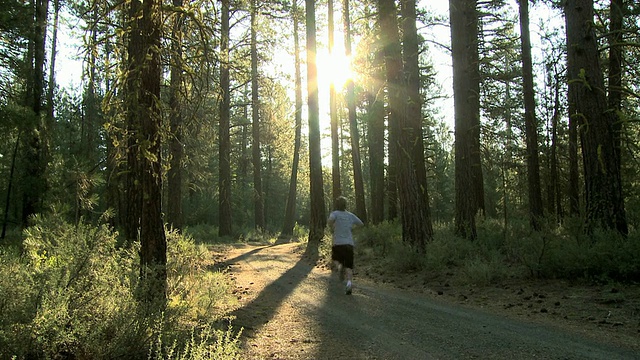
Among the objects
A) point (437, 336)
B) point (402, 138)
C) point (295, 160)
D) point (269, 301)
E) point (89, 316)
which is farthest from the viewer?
point (295, 160)

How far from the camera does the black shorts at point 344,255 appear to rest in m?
8.76

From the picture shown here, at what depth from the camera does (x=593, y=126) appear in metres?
8.73

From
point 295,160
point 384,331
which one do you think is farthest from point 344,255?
point 295,160

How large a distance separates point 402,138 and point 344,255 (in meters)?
3.87

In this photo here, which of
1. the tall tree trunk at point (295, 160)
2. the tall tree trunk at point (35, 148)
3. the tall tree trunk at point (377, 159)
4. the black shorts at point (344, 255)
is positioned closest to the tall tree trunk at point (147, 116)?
the black shorts at point (344, 255)

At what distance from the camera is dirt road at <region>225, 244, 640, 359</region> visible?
4656mm

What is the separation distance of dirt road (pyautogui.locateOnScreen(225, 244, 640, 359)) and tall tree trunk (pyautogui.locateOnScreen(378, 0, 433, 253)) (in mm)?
2718

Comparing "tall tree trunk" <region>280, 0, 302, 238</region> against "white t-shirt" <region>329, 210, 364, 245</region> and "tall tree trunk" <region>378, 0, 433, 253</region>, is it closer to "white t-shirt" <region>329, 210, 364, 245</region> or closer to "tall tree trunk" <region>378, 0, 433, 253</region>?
"tall tree trunk" <region>378, 0, 433, 253</region>

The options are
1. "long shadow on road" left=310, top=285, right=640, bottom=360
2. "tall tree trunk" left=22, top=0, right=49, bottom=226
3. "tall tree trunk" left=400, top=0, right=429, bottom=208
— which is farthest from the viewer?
"tall tree trunk" left=22, top=0, right=49, bottom=226

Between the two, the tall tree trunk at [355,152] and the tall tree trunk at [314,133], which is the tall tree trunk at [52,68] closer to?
the tall tree trunk at [314,133]

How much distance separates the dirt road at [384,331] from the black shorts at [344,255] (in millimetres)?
570

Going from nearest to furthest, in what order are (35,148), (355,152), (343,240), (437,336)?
(437,336) → (343,240) → (35,148) → (355,152)

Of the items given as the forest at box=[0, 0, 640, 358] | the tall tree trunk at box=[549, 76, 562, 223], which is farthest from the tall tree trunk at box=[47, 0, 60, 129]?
the tall tree trunk at box=[549, 76, 562, 223]

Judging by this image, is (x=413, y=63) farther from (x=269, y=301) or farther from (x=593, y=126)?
(x=269, y=301)
